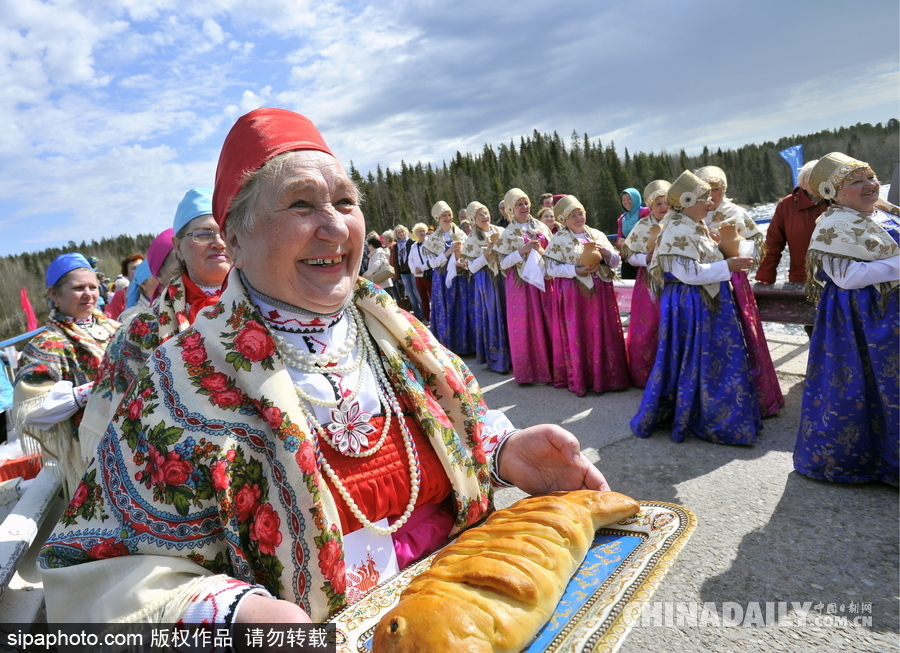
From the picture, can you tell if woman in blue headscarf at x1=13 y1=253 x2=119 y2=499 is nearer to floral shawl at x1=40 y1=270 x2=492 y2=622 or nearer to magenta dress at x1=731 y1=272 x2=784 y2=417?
floral shawl at x1=40 y1=270 x2=492 y2=622

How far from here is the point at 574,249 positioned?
6398 millimetres

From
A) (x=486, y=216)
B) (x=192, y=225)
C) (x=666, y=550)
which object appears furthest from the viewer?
(x=486, y=216)

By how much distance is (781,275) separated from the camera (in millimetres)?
8961

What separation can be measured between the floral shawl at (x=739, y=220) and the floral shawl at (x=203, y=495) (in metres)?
5.29

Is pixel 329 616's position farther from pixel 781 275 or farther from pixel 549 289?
pixel 781 275

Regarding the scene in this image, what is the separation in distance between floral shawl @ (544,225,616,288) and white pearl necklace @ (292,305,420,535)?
199 inches

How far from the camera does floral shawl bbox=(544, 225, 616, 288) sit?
6355 millimetres

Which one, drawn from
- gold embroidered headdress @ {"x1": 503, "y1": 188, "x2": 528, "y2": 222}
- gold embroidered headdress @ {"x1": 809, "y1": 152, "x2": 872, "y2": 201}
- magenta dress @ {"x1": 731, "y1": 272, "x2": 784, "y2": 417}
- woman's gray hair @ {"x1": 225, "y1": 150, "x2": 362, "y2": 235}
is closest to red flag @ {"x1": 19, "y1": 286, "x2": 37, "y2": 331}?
gold embroidered headdress @ {"x1": 503, "y1": 188, "x2": 528, "y2": 222}

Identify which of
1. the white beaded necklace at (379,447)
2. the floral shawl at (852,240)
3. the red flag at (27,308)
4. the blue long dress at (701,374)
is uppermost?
the red flag at (27,308)

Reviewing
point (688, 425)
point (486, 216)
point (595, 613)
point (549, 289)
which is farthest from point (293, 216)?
point (486, 216)

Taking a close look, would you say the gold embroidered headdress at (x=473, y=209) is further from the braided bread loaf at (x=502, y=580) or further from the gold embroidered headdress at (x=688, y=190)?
the braided bread loaf at (x=502, y=580)

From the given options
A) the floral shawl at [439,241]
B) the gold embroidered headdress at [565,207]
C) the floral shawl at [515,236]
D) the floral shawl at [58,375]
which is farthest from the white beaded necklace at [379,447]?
the floral shawl at [439,241]

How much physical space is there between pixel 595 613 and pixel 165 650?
0.82 meters

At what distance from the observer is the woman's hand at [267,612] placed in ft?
3.37
